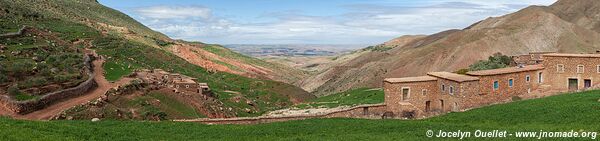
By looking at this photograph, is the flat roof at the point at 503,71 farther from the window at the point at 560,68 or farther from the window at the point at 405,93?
the window at the point at 405,93

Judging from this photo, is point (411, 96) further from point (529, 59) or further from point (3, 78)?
point (3, 78)

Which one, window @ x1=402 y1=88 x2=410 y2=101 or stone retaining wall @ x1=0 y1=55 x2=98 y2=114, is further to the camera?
window @ x1=402 y1=88 x2=410 y2=101

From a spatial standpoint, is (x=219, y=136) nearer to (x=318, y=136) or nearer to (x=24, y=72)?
(x=318, y=136)

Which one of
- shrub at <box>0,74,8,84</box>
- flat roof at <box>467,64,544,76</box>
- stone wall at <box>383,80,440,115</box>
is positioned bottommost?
stone wall at <box>383,80,440,115</box>

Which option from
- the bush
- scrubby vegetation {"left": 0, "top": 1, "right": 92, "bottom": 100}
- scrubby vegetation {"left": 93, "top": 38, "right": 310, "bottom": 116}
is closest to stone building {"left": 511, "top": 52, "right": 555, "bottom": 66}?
scrubby vegetation {"left": 93, "top": 38, "right": 310, "bottom": 116}

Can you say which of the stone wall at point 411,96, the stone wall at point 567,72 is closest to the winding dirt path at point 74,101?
the stone wall at point 411,96

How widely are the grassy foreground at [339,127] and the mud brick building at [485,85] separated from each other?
7462 millimetres

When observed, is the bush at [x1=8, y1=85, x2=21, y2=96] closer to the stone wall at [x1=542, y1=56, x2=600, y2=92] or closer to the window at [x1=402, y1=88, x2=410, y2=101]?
the window at [x1=402, y1=88, x2=410, y2=101]

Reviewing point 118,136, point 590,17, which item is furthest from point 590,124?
point 590,17

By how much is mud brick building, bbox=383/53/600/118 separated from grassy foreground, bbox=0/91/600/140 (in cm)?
746

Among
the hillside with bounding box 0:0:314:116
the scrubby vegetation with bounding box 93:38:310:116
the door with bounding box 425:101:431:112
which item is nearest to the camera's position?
the door with bounding box 425:101:431:112

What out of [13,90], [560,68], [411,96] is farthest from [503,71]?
[13,90]

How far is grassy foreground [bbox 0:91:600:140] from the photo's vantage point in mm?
18781

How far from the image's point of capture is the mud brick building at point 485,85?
3259 cm
